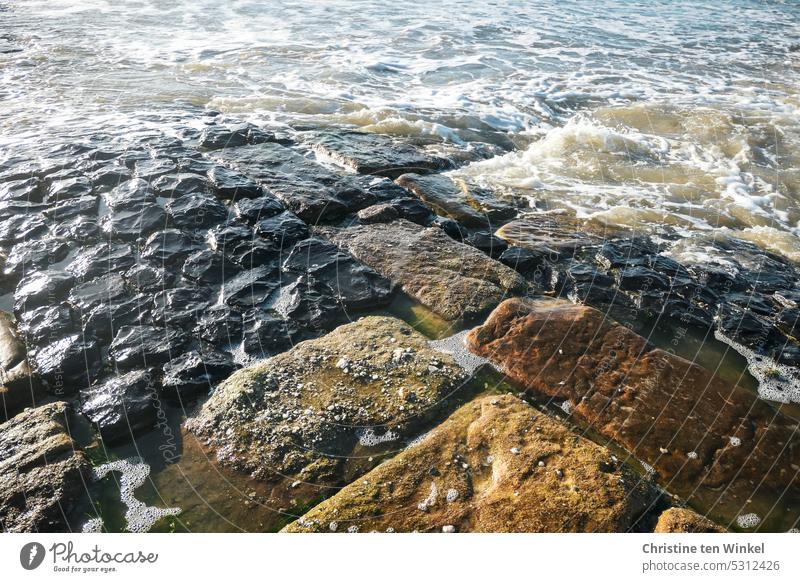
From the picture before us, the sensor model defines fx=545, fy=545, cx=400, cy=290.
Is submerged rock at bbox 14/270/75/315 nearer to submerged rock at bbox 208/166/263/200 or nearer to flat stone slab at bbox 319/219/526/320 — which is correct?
submerged rock at bbox 208/166/263/200

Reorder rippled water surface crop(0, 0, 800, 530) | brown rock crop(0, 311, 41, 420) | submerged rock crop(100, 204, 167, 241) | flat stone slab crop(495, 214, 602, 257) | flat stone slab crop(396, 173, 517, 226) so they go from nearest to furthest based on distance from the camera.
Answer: brown rock crop(0, 311, 41, 420) → submerged rock crop(100, 204, 167, 241) → flat stone slab crop(495, 214, 602, 257) → flat stone slab crop(396, 173, 517, 226) → rippled water surface crop(0, 0, 800, 530)

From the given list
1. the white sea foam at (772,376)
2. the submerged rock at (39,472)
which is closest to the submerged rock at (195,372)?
the submerged rock at (39,472)

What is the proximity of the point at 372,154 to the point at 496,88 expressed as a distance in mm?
4567

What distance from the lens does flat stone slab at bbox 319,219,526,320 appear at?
171 inches

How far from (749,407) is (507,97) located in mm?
7768

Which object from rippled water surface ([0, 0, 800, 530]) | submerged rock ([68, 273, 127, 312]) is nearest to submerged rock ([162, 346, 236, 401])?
rippled water surface ([0, 0, 800, 530])

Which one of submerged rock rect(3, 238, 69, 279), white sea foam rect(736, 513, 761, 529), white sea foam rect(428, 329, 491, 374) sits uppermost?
submerged rock rect(3, 238, 69, 279)

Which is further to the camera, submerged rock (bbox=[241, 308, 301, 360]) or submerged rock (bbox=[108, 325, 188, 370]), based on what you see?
submerged rock (bbox=[241, 308, 301, 360])

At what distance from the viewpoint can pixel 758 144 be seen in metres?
8.29

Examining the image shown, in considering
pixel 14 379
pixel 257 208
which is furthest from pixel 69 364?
pixel 257 208

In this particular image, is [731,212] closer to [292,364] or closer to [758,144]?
[758,144]

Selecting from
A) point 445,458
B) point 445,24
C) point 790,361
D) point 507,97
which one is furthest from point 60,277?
point 445,24
